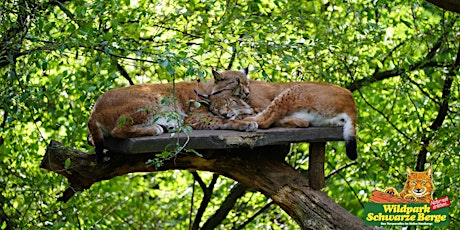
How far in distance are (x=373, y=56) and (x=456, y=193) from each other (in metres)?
1.65

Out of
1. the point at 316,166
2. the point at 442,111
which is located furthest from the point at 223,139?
the point at 442,111

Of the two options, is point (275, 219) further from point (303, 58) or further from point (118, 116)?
point (118, 116)

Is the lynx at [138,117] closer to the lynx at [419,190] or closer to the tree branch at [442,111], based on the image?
the lynx at [419,190]

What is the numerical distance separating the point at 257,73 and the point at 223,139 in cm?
272

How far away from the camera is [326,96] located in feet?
18.7

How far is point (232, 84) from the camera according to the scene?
5855 millimetres

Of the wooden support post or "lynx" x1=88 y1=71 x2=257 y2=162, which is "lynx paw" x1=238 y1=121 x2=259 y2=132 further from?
the wooden support post

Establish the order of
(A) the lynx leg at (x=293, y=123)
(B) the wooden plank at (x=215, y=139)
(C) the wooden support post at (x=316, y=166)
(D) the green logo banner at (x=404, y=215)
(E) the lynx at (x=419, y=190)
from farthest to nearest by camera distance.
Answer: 1. (C) the wooden support post at (x=316, y=166)
2. (A) the lynx leg at (x=293, y=123)
3. (B) the wooden plank at (x=215, y=139)
4. (E) the lynx at (x=419, y=190)
5. (D) the green logo banner at (x=404, y=215)

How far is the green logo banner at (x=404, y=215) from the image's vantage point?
14.9 ft

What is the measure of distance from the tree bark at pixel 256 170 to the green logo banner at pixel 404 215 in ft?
2.88

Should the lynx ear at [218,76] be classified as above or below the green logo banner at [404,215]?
above

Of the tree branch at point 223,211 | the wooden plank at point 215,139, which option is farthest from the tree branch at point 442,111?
the wooden plank at point 215,139

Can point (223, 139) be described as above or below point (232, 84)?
below

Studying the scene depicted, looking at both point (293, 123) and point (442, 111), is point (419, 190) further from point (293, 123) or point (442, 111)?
point (442, 111)
